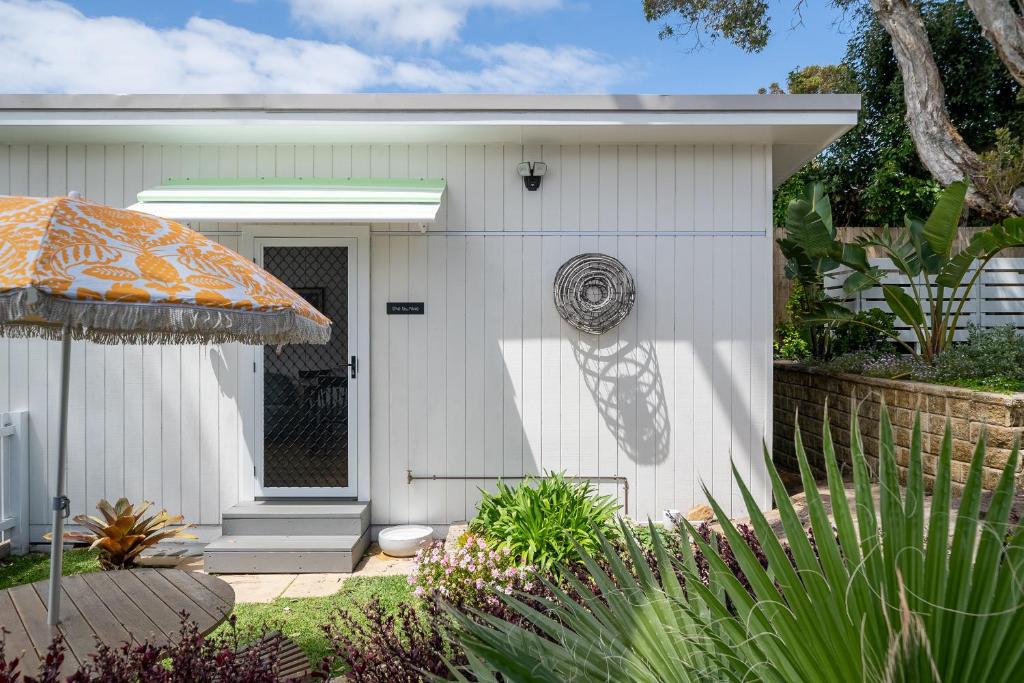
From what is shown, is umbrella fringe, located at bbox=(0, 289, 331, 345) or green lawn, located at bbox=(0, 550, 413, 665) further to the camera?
green lawn, located at bbox=(0, 550, 413, 665)

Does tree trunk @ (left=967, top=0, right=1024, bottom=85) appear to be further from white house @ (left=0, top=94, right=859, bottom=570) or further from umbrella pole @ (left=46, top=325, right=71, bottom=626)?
umbrella pole @ (left=46, top=325, right=71, bottom=626)

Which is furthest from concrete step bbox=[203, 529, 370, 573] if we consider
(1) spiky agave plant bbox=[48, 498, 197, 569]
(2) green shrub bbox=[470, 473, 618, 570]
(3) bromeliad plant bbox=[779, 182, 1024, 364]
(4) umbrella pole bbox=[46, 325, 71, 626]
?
(3) bromeliad plant bbox=[779, 182, 1024, 364]

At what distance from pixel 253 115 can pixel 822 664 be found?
5672mm

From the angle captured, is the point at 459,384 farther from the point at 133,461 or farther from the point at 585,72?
the point at 585,72

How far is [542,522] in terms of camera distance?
14.5 feet

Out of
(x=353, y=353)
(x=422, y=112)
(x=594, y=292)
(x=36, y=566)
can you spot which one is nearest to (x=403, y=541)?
(x=353, y=353)

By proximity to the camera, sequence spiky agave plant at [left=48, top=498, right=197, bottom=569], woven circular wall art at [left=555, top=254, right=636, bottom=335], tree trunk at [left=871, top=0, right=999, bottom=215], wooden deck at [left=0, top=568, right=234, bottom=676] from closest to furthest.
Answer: wooden deck at [left=0, top=568, right=234, bottom=676], spiky agave plant at [left=48, top=498, right=197, bottom=569], woven circular wall art at [left=555, top=254, right=636, bottom=335], tree trunk at [left=871, top=0, right=999, bottom=215]

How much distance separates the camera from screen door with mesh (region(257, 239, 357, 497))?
6.09 meters

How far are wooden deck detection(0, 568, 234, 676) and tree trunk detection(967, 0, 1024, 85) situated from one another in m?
10.2

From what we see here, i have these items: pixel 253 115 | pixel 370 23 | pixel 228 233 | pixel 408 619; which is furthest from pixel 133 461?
pixel 370 23

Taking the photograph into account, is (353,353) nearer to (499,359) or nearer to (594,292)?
(499,359)

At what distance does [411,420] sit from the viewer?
6.13 metres

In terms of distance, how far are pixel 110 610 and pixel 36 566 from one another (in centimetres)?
333

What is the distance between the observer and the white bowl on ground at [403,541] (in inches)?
223
